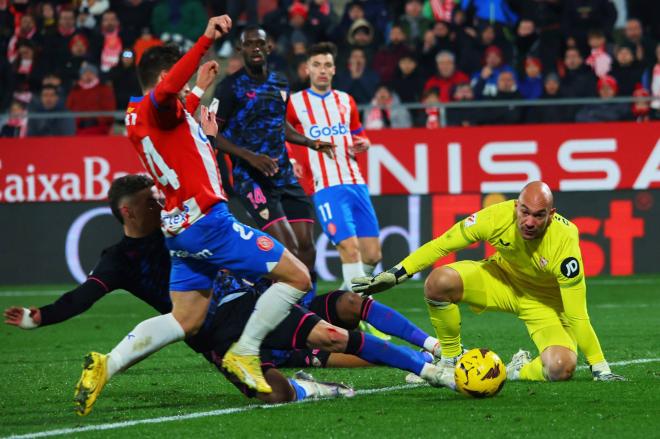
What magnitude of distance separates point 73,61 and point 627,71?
7.22m

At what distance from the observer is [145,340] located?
654 cm

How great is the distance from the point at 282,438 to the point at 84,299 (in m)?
1.54

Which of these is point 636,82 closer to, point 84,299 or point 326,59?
point 326,59

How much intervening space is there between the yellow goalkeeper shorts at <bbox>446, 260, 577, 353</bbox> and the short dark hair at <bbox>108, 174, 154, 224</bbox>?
1.99 m

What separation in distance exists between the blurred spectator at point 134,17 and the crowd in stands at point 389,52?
1 centimetres

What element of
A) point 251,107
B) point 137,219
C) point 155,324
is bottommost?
point 155,324

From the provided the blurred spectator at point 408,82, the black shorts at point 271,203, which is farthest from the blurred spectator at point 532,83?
the black shorts at point 271,203

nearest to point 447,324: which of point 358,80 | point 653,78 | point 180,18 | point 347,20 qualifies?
point 358,80

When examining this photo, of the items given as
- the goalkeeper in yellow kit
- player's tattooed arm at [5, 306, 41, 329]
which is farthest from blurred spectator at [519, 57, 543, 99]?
player's tattooed arm at [5, 306, 41, 329]

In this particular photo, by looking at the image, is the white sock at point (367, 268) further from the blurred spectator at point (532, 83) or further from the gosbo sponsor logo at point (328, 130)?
the blurred spectator at point (532, 83)

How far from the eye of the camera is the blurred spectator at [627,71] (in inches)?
612

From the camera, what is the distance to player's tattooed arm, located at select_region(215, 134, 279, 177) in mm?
9625

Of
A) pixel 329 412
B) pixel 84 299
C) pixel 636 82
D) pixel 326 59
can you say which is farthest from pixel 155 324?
pixel 636 82

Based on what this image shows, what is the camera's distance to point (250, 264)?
655 centimetres
